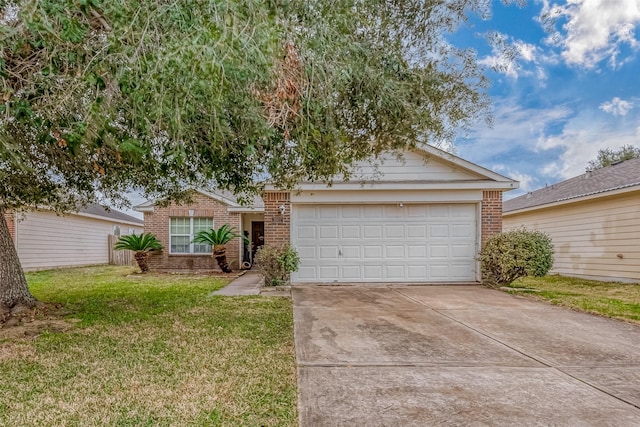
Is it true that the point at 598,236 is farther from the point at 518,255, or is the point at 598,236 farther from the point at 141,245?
the point at 141,245

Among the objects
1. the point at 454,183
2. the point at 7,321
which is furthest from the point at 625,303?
the point at 7,321

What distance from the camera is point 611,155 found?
30.2 m

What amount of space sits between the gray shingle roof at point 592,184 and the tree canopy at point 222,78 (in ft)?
29.0

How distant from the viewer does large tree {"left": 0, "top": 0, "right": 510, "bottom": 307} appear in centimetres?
326

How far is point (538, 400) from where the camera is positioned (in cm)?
314

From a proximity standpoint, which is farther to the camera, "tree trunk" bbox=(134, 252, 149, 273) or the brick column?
"tree trunk" bbox=(134, 252, 149, 273)

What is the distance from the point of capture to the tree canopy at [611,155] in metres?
28.7

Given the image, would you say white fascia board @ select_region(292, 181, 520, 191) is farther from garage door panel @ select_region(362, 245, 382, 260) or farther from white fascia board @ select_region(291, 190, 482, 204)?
garage door panel @ select_region(362, 245, 382, 260)

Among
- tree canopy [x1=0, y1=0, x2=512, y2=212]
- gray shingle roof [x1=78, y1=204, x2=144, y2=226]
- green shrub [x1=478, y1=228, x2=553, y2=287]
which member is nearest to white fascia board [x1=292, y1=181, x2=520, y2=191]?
green shrub [x1=478, y1=228, x2=553, y2=287]

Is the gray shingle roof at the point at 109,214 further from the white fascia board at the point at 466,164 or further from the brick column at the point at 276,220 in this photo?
the white fascia board at the point at 466,164

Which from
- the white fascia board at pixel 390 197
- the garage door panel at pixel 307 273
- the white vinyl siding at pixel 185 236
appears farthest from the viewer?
the white vinyl siding at pixel 185 236

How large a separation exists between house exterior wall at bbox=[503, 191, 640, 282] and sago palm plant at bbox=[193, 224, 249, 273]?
11912mm

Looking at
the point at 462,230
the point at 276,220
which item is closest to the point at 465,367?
the point at 276,220

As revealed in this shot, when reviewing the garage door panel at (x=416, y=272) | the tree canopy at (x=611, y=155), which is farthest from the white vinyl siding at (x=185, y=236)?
the tree canopy at (x=611, y=155)
